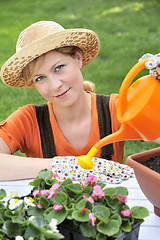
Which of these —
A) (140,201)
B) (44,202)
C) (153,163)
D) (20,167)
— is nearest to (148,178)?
(153,163)

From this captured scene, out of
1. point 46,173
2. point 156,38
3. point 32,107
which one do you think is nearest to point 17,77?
point 32,107

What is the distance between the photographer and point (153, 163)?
3.25ft

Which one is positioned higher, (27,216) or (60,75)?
(60,75)

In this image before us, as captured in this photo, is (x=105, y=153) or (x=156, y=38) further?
(x=156, y=38)

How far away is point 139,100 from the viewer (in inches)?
35.0

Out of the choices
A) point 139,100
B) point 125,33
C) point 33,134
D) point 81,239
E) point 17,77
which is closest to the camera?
point 81,239

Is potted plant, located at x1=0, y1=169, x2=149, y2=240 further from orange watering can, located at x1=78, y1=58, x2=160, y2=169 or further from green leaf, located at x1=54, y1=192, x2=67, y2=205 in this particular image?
orange watering can, located at x1=78, y1=58, x2=160, y2=169

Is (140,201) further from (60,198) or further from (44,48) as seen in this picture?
(44,48)

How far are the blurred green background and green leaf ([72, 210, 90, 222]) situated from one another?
219 centimetres

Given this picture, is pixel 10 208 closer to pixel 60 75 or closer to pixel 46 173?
pixel 46 173

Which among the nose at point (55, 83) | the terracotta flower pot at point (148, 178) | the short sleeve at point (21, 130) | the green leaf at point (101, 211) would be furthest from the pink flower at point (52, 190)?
the short sleeve at point (21, 130)

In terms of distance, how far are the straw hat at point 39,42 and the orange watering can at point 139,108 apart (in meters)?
0.49

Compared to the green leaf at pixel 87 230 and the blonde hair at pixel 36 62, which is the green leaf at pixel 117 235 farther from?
the blonde hair at pixel 36 62

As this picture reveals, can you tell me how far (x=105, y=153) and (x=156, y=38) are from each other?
11.2ft
